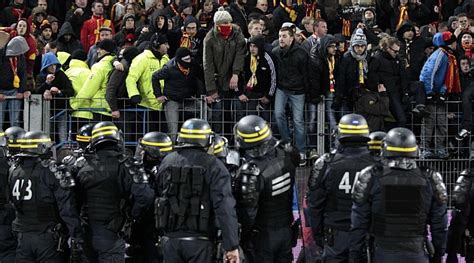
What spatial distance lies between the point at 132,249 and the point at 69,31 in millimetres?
7370

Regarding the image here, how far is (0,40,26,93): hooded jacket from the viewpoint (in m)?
18.1

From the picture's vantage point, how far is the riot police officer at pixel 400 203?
12.1m

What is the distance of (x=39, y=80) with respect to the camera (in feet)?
60.7

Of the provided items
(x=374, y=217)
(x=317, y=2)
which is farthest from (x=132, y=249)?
(x=317, y=2)

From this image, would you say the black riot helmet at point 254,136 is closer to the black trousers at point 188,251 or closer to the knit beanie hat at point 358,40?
the black trousers at point 188,251

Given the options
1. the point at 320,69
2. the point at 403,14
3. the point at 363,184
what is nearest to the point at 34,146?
the point at 363,184

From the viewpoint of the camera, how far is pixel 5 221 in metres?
14.4

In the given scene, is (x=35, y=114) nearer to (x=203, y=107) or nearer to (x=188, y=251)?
(x=203, y=107)

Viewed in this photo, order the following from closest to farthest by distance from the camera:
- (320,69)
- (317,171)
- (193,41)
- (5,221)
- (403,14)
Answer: (317,171) → (5,221) → (320,69) → (193,41) → (403,14)

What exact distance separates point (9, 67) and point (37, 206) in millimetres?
5253

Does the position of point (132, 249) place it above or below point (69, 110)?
below

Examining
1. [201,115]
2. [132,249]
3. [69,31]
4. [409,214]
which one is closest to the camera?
[409,214]

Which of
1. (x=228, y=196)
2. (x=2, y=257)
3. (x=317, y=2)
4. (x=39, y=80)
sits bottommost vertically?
(x=2, y=257)

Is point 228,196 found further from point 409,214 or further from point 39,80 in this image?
point 39,80
